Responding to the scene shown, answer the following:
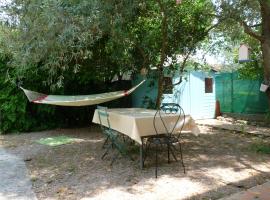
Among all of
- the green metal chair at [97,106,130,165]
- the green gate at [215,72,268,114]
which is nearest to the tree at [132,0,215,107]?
the green metal chair at [97,106,130,165]

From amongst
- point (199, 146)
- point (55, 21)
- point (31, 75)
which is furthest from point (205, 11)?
point (31, 75)

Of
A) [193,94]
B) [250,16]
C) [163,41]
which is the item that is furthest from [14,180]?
[193,94]

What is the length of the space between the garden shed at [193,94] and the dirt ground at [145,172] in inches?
144

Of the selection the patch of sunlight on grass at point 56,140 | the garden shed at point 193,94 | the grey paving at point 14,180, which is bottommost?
the grey paving at point 14,180

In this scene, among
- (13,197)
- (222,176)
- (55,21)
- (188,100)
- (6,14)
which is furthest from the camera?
(188,100)

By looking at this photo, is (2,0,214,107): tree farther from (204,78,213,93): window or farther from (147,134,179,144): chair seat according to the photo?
(204,78,213,93): window

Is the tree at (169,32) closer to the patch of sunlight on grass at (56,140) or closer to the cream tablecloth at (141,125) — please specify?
the cream tablecloth at (141,125)

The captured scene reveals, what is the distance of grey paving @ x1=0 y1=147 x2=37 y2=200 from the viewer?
13.5 feet

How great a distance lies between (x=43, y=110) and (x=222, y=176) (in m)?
5.96

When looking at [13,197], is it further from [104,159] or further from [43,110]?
[43,110]

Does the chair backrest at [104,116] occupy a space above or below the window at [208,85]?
below

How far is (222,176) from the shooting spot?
4.54 meters

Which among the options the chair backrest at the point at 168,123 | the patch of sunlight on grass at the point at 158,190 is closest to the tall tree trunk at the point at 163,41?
the chair backrest at the point at 168,123

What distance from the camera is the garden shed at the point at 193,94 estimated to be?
422 inches
